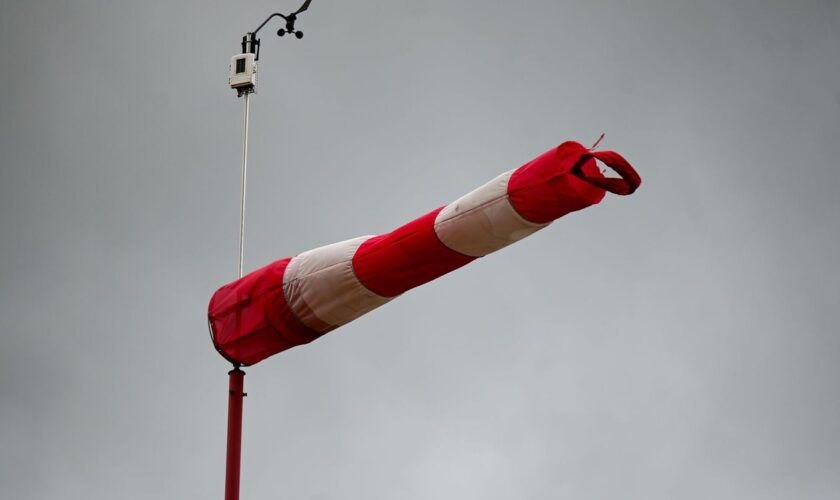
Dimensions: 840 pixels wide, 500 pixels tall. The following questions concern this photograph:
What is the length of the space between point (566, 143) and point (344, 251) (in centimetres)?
376

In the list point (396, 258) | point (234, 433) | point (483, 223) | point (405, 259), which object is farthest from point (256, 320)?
point (483, 223)

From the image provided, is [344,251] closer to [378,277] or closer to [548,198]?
[378,277]

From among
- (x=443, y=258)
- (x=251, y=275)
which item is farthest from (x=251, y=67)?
(x=443, y=258)

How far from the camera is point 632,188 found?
14.4 meters

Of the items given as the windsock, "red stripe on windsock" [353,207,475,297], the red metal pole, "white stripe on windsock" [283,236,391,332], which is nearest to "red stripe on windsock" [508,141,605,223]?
the windsock

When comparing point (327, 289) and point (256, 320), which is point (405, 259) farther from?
point (256, 320)

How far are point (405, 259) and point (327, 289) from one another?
1.44m

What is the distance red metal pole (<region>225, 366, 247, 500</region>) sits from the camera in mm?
17594

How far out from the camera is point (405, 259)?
16422 mm

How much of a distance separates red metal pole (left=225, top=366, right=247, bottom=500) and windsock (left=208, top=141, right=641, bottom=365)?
1.01ft

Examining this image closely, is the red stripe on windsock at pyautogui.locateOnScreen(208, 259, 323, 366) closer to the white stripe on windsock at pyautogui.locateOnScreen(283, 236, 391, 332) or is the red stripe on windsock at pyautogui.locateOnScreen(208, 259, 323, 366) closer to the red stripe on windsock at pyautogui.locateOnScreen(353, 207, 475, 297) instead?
the white stripe on windsock at pyautogui.locateOnScreen(283, 236, 391, 332)

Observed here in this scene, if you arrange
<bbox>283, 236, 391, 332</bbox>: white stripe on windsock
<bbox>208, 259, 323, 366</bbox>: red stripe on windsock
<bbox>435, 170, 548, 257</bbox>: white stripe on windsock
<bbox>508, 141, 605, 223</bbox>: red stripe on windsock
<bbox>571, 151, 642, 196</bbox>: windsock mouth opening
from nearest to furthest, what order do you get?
<bbox>571, 151, 642, 196</bbox>: windsock mouth opening → <bbox>508, 141, 605, 223</bbox>: red stripe on windsock → <bbox>435, 170, 548, 257</bbox>: white stripe on windsock → <bbox>283, 236, 391, 332</bbox>: white stripe on windsock → <bbox>208, 259, 323, 366</bbox>: red stripe on windsock

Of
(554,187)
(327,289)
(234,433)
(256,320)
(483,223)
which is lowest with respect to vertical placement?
(234,433)

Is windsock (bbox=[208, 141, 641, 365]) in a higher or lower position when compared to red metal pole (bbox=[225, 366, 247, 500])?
higher
